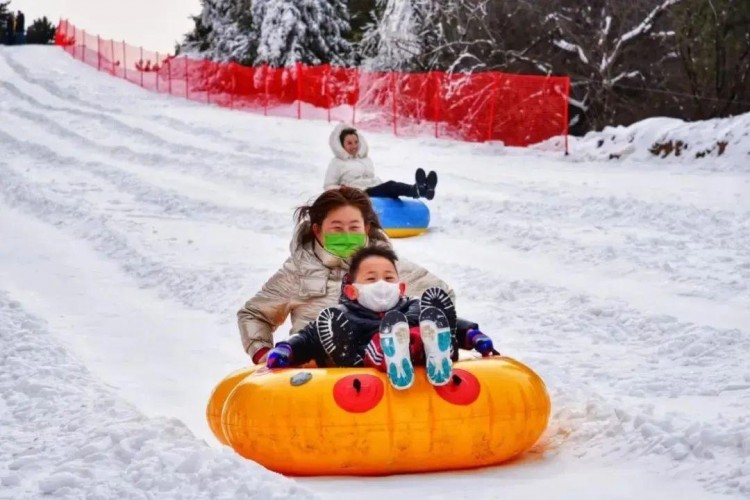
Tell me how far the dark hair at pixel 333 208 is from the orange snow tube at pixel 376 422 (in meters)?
0.93

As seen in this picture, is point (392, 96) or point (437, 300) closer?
point (437, 300)

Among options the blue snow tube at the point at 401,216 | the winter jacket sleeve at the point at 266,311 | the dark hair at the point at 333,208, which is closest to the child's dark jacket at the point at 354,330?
the winter jacket sleeve at the point at 266,311

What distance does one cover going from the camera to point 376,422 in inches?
159

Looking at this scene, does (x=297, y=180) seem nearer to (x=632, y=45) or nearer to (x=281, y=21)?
(x=632, y=45)

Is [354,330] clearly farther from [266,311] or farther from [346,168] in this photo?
[346,168]

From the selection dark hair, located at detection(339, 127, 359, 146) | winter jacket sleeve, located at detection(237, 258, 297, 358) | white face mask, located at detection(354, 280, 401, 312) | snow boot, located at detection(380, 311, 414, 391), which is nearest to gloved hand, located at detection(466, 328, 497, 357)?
white face mask, located at detection(354, 280, 401, 312)

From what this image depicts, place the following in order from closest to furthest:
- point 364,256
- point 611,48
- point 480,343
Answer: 1. point 364,256
2. point 480,343
3. point 611,48

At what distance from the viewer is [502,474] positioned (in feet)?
13.5

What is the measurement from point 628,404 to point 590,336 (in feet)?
6.04

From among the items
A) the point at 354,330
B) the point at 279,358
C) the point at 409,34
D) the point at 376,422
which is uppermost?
the point at 409,34

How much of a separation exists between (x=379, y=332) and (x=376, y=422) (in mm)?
306

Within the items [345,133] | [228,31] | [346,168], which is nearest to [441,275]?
[346,168]

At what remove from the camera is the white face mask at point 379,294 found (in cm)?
433

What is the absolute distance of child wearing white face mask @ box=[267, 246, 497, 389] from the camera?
159 inches
